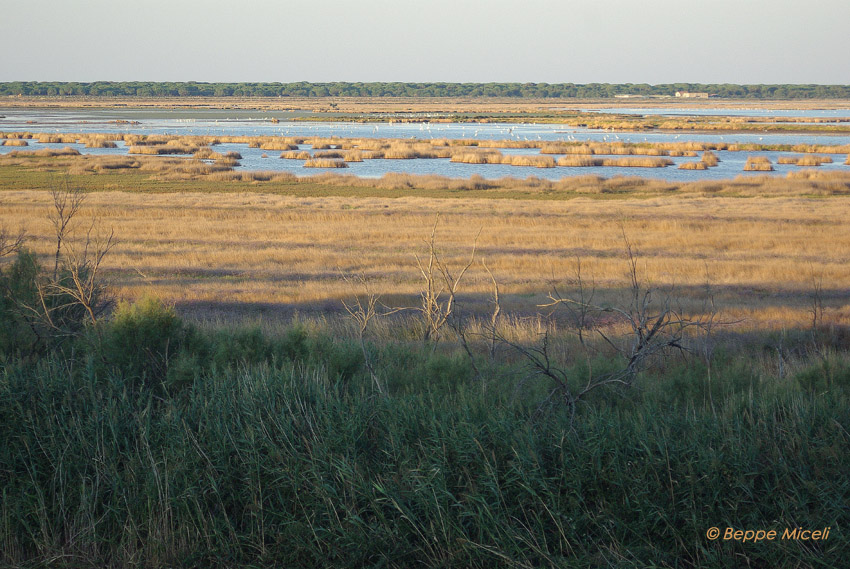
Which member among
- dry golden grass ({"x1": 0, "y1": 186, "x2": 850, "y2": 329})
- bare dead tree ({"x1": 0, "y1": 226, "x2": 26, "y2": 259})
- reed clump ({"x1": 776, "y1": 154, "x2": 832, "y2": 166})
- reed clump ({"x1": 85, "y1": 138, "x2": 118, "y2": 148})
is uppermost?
reed clump ({"x1": 85, "y1": 138, "x2": 118, "y2": 148})

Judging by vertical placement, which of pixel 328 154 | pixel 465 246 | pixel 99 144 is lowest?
pixel 465 246

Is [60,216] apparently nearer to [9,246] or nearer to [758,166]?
[9,246]

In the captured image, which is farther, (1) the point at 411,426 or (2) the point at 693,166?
(2) the point at 693,166

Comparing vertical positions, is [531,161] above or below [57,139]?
below

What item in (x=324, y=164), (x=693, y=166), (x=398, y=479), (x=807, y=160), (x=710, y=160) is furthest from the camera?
(x=710, y=160)

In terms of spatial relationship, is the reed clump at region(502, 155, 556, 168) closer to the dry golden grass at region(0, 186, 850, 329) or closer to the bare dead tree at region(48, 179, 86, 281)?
the dry golden grass at region(0, 186, 850, 329)

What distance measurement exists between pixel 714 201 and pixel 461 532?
3547 centimetres

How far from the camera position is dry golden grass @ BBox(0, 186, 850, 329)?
17203 mm

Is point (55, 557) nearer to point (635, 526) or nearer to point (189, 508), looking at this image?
point (189, 508)

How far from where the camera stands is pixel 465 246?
2452 cm

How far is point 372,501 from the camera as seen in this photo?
5.94 meters

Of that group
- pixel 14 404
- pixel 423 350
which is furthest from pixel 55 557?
pixel 423 350

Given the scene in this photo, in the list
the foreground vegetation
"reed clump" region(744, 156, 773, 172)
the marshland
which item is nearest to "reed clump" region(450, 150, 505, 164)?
"reed clump" region(744, 156, 773, 172)

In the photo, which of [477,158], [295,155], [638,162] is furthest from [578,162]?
[295,155]
